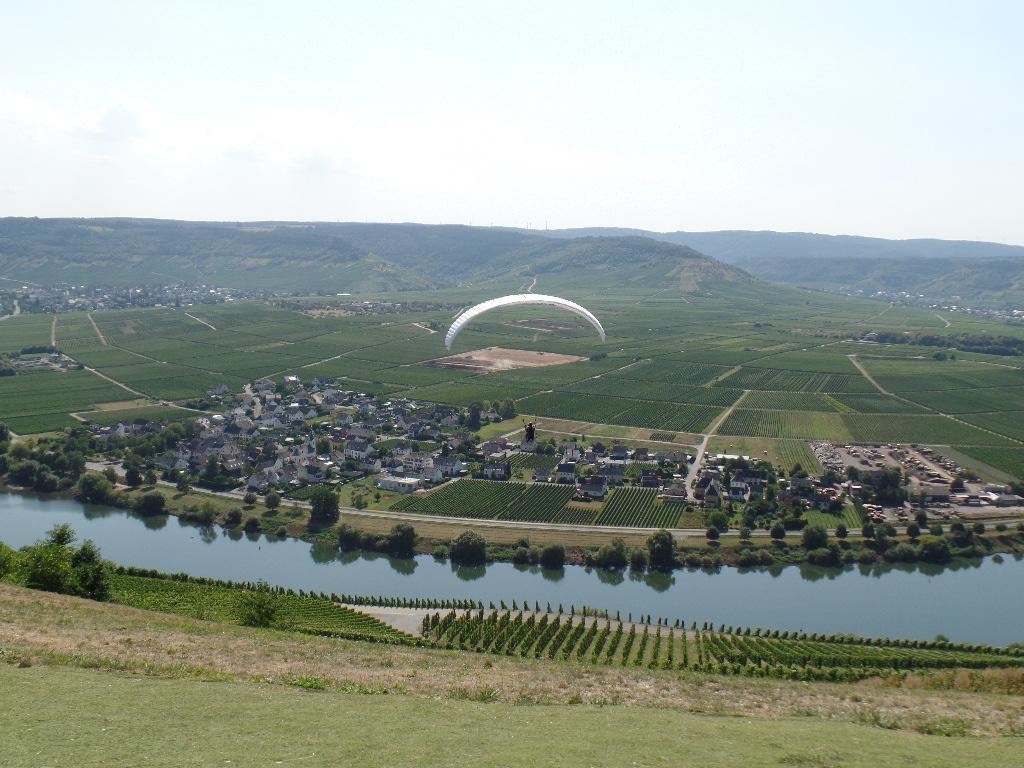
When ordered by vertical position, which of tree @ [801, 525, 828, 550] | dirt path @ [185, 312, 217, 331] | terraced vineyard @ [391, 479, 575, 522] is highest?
dirt path @ [185, 312, 217, 331]

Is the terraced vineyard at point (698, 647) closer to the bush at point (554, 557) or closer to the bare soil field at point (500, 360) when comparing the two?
the bush at point (554, 557)

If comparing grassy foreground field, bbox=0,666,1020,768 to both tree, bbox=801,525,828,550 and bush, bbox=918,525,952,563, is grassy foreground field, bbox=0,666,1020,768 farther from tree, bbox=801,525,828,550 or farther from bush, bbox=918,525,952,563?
bush, bbox=918,525,952,563

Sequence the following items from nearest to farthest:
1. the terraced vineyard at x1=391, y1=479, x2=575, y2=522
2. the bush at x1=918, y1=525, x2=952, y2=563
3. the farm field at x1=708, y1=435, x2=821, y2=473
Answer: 1. the bush at x1=918, y1=525, x2=952, y2=563
2. the terraced vineyard at x1=391, y1=479, x2=575, y2=522
3. the farm field at x1=708, y1=435, x2=821, y2=473

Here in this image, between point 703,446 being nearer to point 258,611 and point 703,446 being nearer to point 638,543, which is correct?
point 638,543

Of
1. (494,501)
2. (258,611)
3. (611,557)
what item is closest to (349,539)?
(494,501)

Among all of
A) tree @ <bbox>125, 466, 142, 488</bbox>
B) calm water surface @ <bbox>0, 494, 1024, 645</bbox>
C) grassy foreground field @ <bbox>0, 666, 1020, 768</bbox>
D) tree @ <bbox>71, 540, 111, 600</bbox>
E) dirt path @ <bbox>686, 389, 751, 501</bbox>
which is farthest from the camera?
tree @ <bbox>125, 466, 142, 488</bbox>

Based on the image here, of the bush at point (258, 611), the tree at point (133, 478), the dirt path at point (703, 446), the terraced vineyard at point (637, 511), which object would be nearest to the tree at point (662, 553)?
the terraced vineyard at point (637, 511)

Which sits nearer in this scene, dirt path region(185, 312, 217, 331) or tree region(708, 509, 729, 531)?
tree region(708, 509, 729, 531)

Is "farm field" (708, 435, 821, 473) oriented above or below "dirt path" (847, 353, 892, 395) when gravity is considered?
below

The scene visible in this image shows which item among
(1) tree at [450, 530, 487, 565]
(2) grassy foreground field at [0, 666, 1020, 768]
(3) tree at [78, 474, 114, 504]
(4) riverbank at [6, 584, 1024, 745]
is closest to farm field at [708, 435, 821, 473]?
(1) tree at [450, 530, 487, 565]
